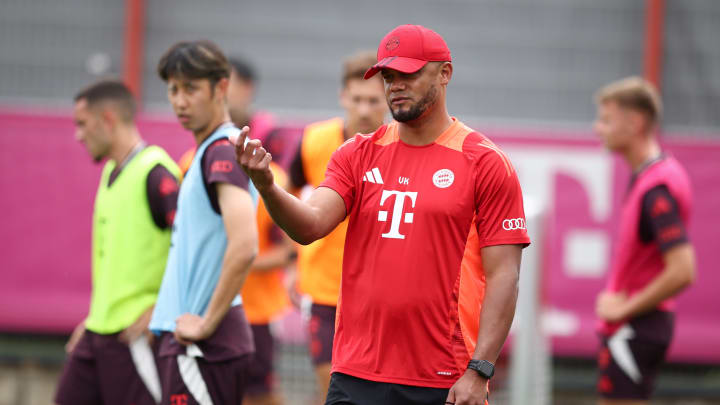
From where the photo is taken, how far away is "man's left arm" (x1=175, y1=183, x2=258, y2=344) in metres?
4.58

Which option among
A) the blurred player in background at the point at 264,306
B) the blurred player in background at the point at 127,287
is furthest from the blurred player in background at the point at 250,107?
the blurred player in background at the point at 127,287

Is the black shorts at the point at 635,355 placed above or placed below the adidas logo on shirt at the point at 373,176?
below

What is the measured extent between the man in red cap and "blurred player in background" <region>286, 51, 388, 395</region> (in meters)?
1.92

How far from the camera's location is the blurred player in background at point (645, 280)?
6.28 meters

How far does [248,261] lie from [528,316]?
293cm

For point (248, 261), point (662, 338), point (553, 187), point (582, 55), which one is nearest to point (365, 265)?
point (248, 261)

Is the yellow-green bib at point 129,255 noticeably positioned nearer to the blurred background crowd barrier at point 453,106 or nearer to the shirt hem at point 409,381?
the shirt hem at point 409,381

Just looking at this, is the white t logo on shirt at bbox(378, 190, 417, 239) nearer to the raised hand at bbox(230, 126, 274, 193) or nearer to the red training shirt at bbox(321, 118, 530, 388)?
the red training shirt at bbox(321, 118, 530, 388)

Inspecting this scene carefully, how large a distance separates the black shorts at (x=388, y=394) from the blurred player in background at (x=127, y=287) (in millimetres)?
1525

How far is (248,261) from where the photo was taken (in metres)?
4.62

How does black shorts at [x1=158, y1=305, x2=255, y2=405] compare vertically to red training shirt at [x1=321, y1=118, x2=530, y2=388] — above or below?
below

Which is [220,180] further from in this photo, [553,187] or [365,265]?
[553,187]

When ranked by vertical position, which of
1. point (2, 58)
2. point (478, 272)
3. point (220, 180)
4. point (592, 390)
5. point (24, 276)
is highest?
point (2, 58)

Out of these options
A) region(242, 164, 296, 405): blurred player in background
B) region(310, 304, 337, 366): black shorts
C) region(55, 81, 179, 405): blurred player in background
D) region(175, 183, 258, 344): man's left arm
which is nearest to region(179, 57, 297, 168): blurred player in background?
region(242, 164, 296, 405): blurred player in background
